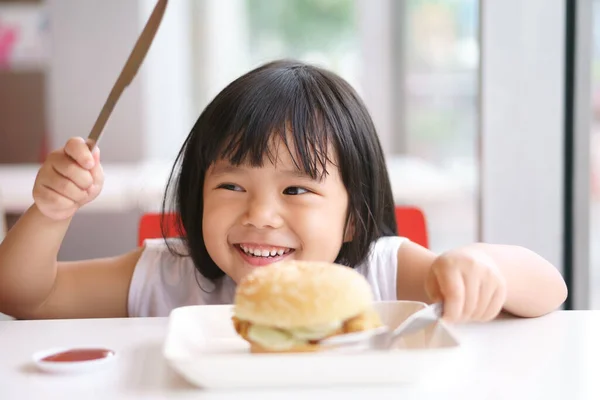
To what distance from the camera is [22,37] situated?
3.75m

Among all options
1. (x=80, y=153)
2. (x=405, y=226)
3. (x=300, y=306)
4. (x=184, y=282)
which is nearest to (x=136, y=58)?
(x=80, y=153)

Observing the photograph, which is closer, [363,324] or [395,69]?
[363,324]

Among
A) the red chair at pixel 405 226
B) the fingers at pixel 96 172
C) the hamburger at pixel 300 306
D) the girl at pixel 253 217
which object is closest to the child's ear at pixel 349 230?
the girl at pixel 253 217

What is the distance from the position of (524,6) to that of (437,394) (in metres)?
1.49

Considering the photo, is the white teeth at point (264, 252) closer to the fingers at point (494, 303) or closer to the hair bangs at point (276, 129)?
the hair bangs at point (276, 129)

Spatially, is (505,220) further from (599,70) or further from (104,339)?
(104,339)

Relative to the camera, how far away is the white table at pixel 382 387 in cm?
70

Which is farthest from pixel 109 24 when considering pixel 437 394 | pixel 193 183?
pixel 437 394

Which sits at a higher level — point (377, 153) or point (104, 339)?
point (377, 153)

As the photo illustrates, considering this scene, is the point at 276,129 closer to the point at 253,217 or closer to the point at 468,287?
the point at 253,217

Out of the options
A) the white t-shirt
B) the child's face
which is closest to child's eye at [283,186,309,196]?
the child's face

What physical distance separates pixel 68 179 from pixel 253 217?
0.83 feet

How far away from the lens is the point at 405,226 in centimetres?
151

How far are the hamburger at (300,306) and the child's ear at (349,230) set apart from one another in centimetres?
48
